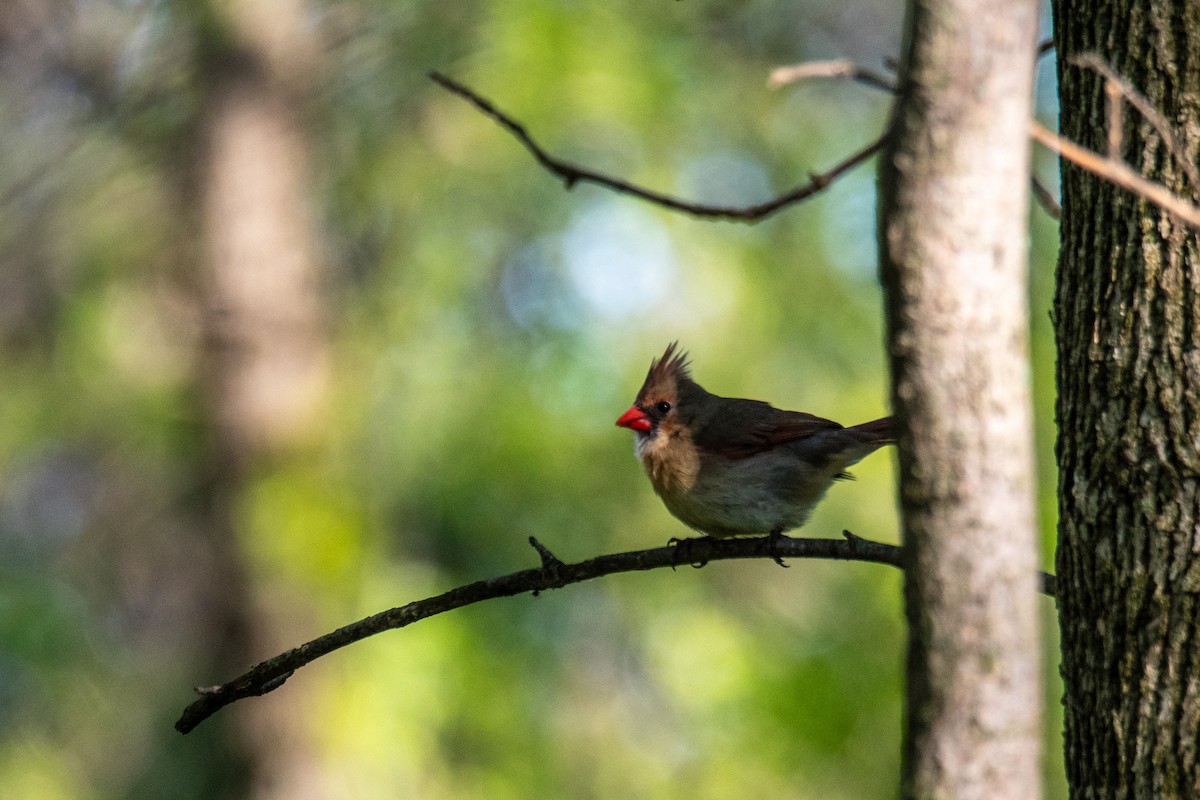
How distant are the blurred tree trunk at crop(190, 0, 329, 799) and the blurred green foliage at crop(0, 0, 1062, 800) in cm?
15

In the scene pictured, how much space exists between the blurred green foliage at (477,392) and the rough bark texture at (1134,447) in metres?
3.78

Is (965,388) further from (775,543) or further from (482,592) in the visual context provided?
(775,543)

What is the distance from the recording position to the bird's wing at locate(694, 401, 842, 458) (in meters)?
4.70

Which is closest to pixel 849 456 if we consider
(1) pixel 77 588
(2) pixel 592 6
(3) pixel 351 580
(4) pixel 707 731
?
(4) pixel 707 731

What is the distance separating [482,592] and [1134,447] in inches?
51.9

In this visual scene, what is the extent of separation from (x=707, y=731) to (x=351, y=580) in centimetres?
221

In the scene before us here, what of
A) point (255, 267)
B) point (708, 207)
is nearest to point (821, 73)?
point (708, 207)

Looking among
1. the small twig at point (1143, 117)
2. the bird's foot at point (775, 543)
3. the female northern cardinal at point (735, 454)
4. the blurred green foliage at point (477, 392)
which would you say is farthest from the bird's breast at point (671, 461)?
the small twig at point (1143, 117)

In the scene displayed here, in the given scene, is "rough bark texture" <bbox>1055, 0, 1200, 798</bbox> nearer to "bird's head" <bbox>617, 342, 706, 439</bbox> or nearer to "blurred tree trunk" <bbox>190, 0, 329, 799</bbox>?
"bird's head" <bbox>617, 342, 706, 439</bbox>

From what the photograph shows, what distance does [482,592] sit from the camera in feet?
8.59

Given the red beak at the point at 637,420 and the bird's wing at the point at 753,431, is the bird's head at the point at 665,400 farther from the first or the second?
the bird's wing at the point at 753,431

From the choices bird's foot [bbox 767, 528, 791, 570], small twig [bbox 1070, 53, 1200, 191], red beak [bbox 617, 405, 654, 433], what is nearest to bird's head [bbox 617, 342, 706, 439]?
red beak [bbox 617, 405, 654, 433]

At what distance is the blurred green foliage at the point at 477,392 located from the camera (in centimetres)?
702

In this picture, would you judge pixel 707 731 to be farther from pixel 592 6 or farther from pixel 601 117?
pixel 592 6
